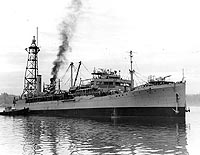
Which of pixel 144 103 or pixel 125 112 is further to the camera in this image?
pixel 125 112

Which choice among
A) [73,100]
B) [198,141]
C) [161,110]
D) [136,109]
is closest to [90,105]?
[73,100]

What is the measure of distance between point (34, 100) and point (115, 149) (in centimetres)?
5345

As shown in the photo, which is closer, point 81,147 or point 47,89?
point 81,147

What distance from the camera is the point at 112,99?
149ft

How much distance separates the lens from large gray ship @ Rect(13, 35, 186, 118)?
139 feet

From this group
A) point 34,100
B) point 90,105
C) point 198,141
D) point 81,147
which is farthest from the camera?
point 34,100

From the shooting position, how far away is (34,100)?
67875 mm

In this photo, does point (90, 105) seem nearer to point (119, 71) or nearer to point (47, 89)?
point (119, 71)

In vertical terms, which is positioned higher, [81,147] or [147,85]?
[147,85]

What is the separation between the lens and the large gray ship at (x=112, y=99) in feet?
139

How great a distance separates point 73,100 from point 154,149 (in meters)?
38.4

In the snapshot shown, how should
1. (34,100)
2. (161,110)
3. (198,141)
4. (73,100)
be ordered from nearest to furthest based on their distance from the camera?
(198,141) → (161,110) → (73,100) → (34,100)

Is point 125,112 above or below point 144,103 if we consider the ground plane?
below

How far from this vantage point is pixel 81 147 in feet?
57.8
